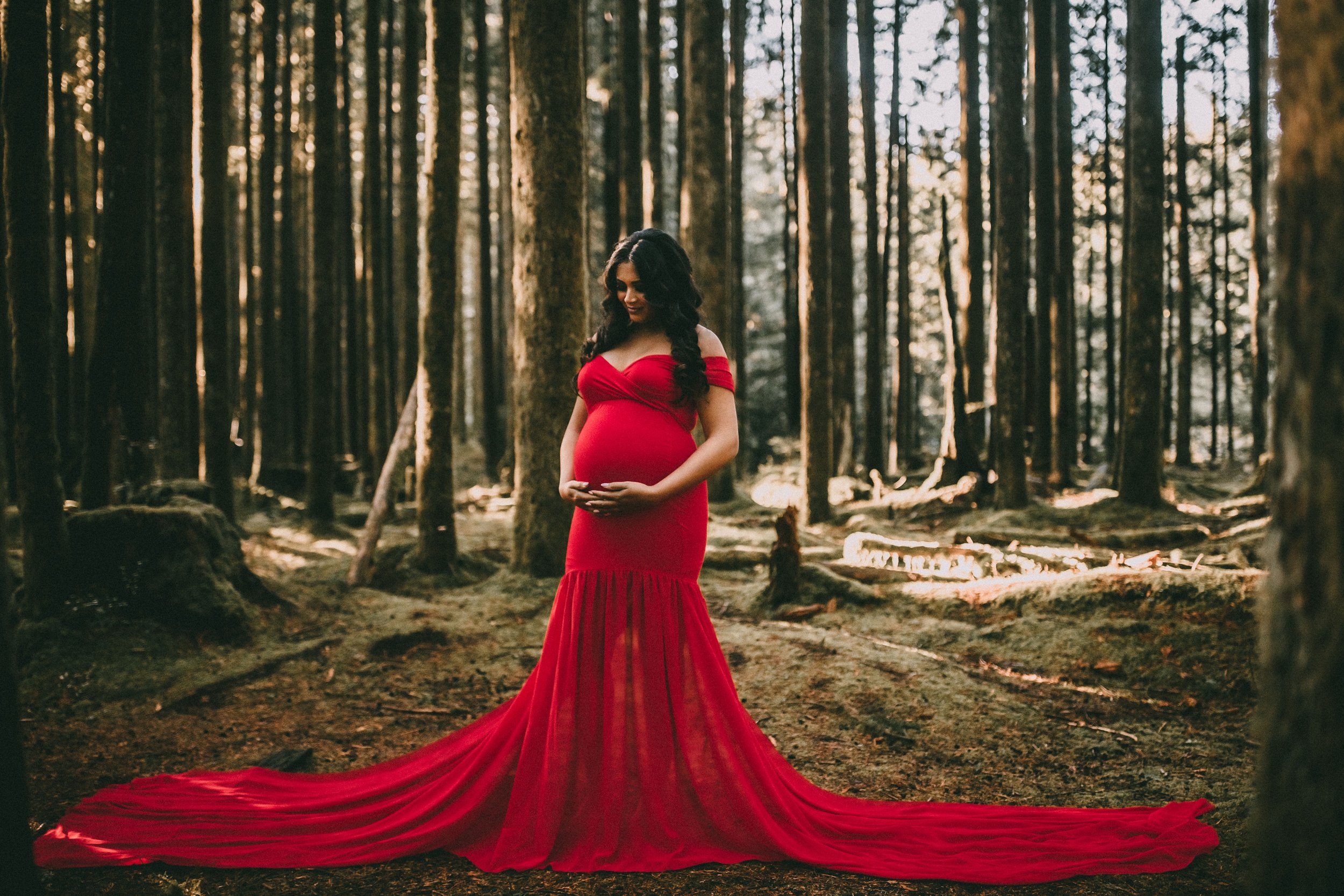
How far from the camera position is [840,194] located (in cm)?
1341

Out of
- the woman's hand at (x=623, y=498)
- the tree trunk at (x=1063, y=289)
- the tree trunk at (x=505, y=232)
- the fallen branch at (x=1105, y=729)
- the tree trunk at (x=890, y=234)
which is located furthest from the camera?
the tree trunk at (x=890, y=234)

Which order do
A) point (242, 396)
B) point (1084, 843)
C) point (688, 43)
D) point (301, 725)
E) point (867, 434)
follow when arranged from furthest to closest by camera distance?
1. point (242, 396)
2. point (867, 434)
3. point (688, 43)
4. point (301, 725)
5. point (1084, 843)

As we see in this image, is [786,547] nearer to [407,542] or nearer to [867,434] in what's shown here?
[407,542]

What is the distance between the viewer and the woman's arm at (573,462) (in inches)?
130

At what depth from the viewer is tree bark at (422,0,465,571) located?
848 cm

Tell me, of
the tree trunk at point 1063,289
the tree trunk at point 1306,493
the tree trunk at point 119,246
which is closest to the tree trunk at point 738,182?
the tree trunk at point 1063,289

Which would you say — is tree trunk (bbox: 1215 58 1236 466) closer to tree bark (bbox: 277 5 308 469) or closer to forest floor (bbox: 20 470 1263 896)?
forest floor (bbox: 20 470 1263 896)

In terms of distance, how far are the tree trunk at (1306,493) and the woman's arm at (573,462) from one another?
236cm

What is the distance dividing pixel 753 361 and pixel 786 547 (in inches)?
1015

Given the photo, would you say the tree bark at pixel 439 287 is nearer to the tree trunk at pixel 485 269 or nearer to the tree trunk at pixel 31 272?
the tree trunk at pixel 31 272

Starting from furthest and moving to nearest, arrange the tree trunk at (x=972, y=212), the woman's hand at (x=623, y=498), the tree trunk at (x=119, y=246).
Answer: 1. the tree trunk at (x=972, y=212)
2. the tree trunk at (x=119, y=246)
3. the woman's hand at (x=623, y=498)

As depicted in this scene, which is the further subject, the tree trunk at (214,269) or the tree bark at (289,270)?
the tree bark at (289,270)

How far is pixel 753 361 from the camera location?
32.7m

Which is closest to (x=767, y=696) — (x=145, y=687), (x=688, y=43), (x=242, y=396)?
(x=145, y=687)
